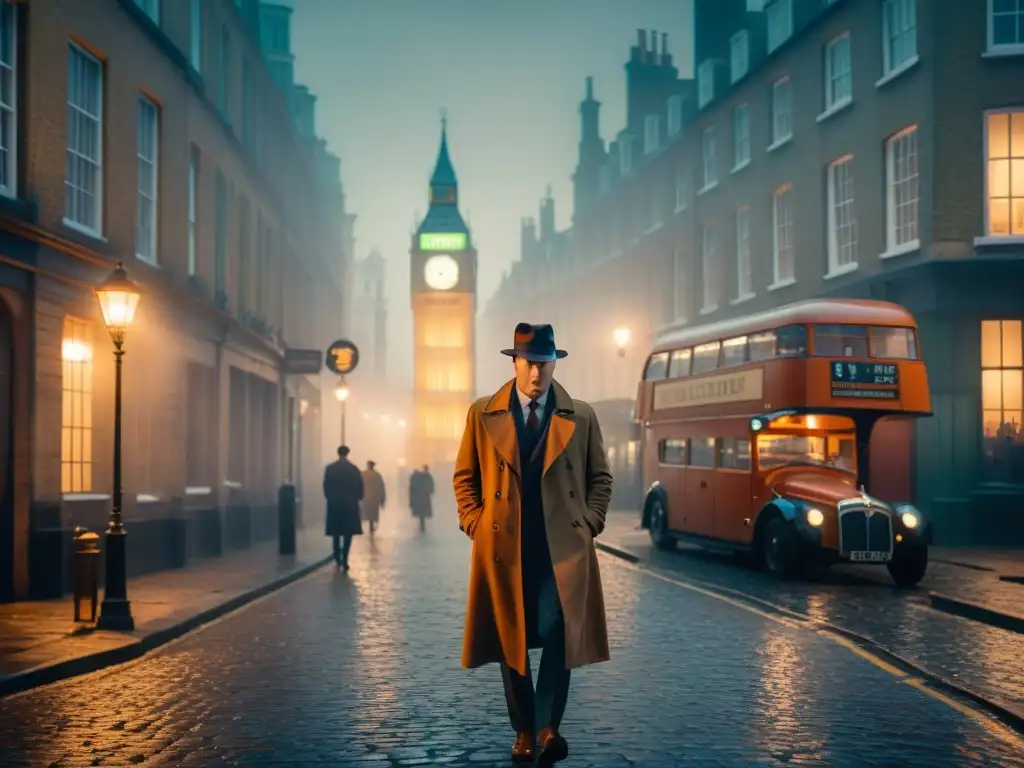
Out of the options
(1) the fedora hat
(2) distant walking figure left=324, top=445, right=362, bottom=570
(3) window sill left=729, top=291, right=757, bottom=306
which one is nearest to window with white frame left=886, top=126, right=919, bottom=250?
(3) window sill left=729, top=291, right=757, bottom=306

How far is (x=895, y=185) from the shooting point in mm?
25688

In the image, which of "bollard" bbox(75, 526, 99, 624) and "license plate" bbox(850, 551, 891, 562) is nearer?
"bollard" bbox(75, 526, 99, 624)

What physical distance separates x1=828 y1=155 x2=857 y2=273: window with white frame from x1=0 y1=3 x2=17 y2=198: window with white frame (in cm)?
1723

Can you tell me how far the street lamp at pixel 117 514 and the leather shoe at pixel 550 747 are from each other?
6744mm

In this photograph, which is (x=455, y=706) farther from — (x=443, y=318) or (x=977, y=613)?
(x=443, y=318)

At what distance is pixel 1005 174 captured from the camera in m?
23.9

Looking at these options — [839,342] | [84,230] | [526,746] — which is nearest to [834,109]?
[839,342]

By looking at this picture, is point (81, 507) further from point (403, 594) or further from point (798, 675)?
point (798, 675)

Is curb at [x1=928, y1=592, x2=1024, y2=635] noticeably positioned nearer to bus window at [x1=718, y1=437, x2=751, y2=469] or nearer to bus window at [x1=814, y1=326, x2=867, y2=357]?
bus window at [x1=814, y1=326, x2=867, y2=357]

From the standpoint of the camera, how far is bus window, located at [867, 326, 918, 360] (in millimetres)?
18156

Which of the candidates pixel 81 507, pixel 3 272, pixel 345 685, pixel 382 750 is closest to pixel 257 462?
pixel 81 507

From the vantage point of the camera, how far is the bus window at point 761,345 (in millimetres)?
18734

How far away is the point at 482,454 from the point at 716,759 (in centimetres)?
200

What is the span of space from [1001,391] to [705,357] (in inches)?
251
